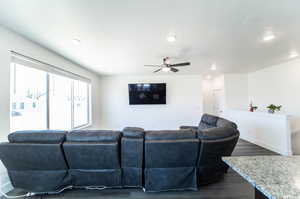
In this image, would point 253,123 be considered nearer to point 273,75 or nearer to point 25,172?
point 273,75

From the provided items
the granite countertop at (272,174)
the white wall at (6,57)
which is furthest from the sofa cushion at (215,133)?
the white wall at (6,57)

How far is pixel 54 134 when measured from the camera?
2.10 metres

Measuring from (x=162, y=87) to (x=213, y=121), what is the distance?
2882mm

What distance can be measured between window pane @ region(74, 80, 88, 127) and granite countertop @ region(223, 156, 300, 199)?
478cm

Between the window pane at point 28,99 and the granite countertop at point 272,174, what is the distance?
353 cm

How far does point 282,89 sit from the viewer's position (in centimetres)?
459

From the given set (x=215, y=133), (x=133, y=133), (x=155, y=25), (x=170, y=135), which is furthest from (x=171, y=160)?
(x=155, y=25)

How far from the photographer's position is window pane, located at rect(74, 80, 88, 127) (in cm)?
477

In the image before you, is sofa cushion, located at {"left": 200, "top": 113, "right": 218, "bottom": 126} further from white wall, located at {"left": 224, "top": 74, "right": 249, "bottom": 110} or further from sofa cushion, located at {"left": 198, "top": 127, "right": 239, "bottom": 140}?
white wall, located at {"left": 224, "top": 74, "right": 249, "bottom": 110}

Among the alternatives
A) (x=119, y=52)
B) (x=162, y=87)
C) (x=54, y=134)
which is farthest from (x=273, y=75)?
(x=54, y=134)

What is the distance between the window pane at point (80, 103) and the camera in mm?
4766

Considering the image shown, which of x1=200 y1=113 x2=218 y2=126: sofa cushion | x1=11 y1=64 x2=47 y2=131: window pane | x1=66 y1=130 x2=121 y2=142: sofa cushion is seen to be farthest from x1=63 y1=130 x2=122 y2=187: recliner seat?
x1=200 y1=113 x2=218 y2=126: sofa cushion

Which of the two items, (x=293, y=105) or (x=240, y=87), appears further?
(x=240, y=87)

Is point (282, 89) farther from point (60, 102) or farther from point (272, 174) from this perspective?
point (60, 102)
